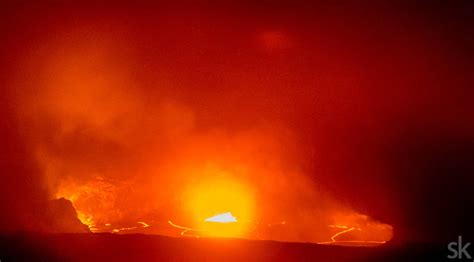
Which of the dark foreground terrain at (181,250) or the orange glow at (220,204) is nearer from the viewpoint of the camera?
the dark foreground terrain at (181,250)

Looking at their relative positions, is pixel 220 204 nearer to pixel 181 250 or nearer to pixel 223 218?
pixel 223 218

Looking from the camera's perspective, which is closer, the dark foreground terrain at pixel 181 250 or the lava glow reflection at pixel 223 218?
the dark foreground terrain at pixel 181 250

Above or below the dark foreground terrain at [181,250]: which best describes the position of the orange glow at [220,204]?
above

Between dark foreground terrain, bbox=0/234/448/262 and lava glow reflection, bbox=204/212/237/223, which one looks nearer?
dark foreground terrain, bbox=0/234/448/262

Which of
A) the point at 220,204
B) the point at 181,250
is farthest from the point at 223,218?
the point at 181,250

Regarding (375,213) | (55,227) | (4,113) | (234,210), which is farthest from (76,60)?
(375,213)

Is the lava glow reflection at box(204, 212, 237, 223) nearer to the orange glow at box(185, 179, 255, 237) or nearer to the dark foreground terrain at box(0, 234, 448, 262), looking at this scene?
the orange glow at box(185, 179, 255, 237)

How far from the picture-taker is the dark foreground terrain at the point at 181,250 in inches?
237

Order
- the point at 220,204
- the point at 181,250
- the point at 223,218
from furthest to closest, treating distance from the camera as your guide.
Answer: the point at 220,204 → the point at 223,218 → the point at 181,250

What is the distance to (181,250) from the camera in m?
6.11

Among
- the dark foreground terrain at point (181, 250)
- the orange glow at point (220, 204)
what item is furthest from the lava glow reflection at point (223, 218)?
the dark foreground terrain at point (181, 250)

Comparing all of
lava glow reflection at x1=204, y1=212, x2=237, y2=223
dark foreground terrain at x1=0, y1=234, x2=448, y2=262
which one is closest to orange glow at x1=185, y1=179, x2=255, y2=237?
lava glow reflection at x1=204, y1=212, x2=237, y2=223

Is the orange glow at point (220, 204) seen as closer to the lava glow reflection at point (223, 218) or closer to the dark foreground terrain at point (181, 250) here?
the lava glow reflection at point (223, 218)

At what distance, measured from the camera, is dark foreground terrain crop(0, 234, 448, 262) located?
6.01 m
